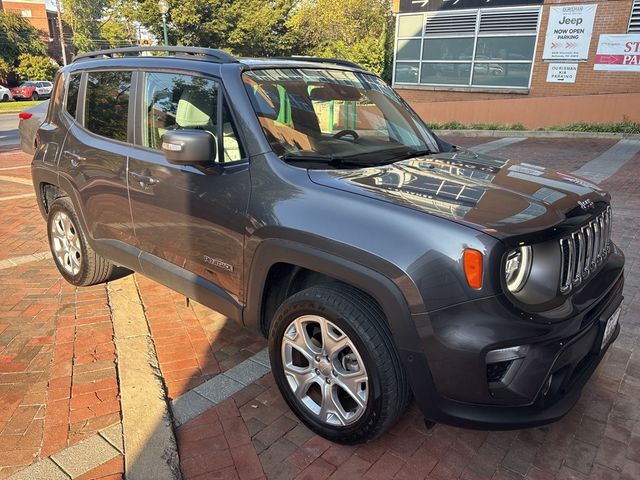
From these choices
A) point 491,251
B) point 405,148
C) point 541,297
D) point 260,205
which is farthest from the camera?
point 405,148

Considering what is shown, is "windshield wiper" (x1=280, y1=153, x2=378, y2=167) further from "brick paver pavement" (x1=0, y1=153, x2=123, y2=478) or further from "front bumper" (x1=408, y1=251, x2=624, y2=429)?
"brick paver pavement" (x1=0, y1=153, x2=123, y2=478)

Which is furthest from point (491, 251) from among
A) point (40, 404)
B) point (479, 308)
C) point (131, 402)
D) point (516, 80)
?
point (516, 80)

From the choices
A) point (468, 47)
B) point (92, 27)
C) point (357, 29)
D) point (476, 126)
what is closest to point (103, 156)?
point (476, 126)

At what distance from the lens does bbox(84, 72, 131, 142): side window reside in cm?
352

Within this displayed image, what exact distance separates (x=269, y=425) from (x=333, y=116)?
1963 mm

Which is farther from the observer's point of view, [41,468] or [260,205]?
[260,205]

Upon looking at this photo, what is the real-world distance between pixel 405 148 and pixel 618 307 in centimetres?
152

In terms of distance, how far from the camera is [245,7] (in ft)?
111

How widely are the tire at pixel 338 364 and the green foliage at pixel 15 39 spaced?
47944 mm

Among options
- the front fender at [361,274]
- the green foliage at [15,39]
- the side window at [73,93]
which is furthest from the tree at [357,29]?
the green foliage at [15,39]

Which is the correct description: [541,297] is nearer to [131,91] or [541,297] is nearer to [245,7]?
[131,91]

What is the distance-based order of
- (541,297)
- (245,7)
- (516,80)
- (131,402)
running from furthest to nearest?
(245,7) < (516,80) < (131,402) < (541,297)

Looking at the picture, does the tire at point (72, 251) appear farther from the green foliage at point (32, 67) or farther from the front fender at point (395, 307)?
the green foliage at point (32, 67)

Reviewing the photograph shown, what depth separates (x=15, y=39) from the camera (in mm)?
41188
